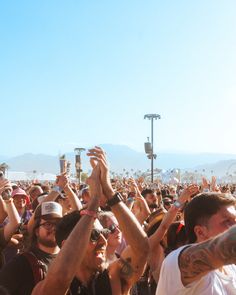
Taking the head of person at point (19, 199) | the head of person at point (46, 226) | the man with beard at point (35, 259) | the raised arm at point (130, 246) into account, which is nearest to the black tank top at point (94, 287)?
the raised arm at point (130, 246)

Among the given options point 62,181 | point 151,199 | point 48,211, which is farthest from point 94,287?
point 151,199

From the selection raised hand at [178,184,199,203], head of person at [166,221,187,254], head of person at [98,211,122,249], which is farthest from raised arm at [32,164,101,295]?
raised hand at [178,184,199,203]

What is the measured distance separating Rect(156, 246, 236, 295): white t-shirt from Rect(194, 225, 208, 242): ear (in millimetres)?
206

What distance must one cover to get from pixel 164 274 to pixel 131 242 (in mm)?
767

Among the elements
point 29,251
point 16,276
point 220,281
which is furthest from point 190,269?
point 29,251

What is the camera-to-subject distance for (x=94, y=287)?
8.29 feet

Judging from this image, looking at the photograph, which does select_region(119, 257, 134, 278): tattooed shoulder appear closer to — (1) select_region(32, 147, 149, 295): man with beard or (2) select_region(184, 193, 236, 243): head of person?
(1) select_region(32, 147, 149, 295): man with beard

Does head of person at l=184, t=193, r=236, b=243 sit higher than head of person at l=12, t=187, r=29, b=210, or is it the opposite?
head of person at l=184, t=193, r=236, b=243

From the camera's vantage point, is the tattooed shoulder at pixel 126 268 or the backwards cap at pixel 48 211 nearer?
the tattooed shoulder at pixel 126 268

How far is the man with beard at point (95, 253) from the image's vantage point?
222 cm

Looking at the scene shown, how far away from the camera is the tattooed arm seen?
136cm

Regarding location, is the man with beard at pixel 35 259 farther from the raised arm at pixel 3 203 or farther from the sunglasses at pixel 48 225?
the raised arm at pixel 3 203

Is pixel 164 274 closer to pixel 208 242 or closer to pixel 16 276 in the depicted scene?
pixel 208 242

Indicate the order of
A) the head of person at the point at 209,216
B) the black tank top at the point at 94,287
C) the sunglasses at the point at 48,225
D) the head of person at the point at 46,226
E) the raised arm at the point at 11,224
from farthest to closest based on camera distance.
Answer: the raised arm at the point at 11,224, the sunglasses at the point at 48,225, the head of person at the point at 46,226, the black tank top at the point at 94,287, the head of person at the point at 209,216
